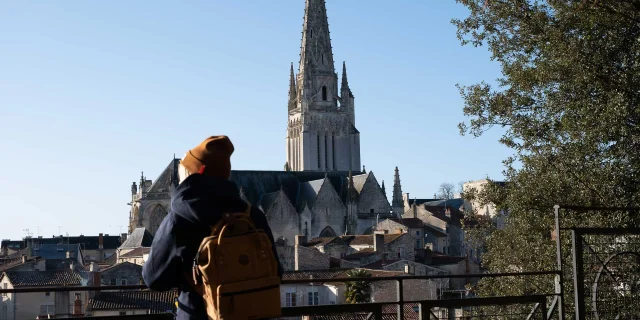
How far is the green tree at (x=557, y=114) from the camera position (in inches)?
572

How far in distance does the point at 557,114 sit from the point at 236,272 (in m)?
12.7

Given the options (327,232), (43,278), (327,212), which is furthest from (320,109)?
(43,278)

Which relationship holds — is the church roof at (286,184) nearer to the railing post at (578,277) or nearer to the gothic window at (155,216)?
the gothic window at (155,216)

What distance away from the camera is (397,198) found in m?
86.9

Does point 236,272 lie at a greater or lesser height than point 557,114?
lesser

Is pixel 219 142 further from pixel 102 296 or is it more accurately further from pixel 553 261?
pixel 102 296

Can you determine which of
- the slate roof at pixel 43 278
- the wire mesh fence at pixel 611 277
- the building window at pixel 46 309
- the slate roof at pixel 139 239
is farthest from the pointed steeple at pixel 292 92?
the wire mesh fence at pixel 611 277

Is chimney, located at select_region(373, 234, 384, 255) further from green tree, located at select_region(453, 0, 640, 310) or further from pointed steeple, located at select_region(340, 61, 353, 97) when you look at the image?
pointed steeple, located at select_region(340, 61, 353, 97)

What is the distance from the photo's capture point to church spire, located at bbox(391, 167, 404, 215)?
85375mm

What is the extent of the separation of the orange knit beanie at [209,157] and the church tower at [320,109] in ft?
304

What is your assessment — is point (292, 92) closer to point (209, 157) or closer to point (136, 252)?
point (136, 252)

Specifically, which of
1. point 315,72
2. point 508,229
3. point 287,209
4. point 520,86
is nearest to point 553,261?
point 508,229

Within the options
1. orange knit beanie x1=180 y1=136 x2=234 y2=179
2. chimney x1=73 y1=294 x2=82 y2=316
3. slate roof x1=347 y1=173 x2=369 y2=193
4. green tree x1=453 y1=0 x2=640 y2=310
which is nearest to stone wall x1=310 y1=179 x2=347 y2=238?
A: slate roof x1=347 y1=173 x2=369 y2=193

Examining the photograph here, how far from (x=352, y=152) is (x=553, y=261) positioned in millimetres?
84886
